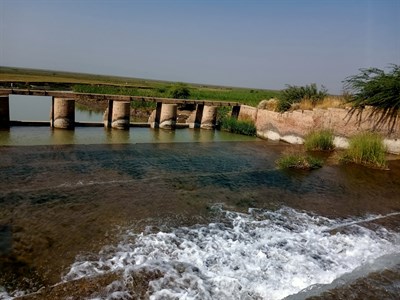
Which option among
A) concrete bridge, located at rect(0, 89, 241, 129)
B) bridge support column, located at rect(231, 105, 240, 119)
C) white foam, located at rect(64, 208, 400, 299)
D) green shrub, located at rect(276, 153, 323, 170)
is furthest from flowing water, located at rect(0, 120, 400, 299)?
bridge support column, located at rect(231, 105, 240, 119)

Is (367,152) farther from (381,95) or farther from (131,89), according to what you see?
(131,89)

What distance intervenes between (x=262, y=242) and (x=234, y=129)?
35.2 ft

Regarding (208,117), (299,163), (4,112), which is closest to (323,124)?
(299,163)

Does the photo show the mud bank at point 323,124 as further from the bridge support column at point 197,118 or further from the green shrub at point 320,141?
the bridge support column at point 197,118

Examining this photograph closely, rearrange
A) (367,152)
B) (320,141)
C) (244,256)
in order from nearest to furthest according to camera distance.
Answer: (244,256) → (367,152) → (320,141)

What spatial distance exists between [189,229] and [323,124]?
324 inches

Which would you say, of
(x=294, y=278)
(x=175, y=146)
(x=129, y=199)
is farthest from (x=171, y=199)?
(x=175, y=146)

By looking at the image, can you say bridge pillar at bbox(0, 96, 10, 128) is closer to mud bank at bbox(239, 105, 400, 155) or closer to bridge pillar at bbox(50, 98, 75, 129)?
bridge pillar at bbox(50, 98, 75, 129)

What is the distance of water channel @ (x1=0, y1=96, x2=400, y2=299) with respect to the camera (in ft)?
11.0

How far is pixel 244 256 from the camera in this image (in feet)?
13.3

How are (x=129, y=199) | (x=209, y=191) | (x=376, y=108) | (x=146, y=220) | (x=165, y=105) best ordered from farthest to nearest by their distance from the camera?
(x=165, y=105) < (x=376, y=108) < (x=209, y=191) < (x=129, y=199) < (x=146, y=220)

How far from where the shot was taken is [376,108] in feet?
33.1

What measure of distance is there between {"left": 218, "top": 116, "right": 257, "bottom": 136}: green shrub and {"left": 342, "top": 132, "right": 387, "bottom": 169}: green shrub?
5527mm

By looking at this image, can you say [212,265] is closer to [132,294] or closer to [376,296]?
[132,294]
